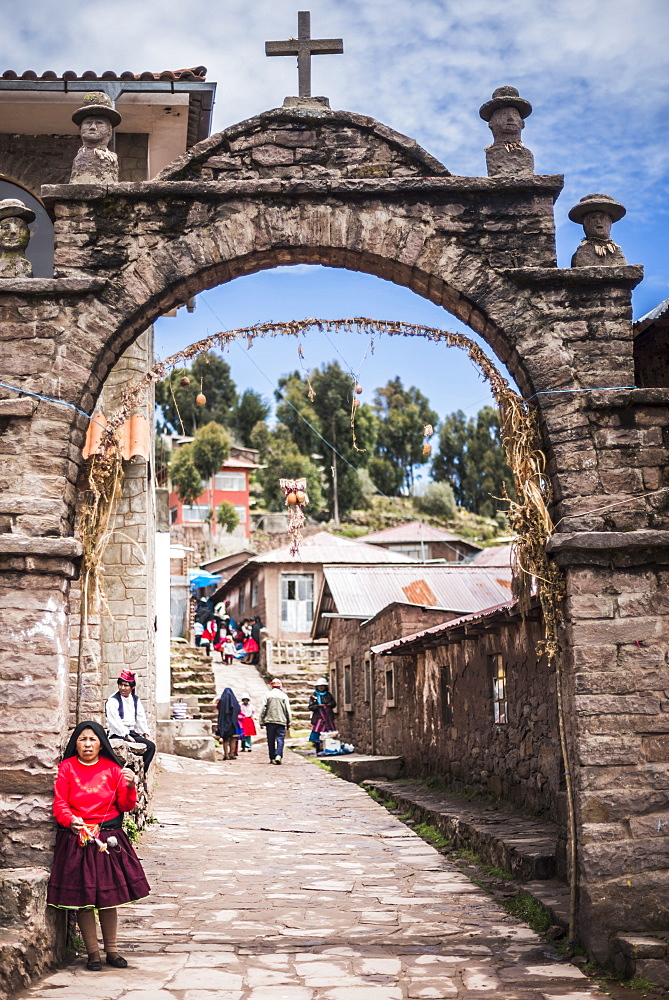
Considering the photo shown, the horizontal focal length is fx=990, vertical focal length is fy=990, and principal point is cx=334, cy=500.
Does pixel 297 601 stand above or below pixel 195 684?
above

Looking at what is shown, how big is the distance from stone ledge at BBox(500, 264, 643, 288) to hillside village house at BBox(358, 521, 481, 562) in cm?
3605

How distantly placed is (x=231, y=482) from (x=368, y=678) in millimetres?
34849

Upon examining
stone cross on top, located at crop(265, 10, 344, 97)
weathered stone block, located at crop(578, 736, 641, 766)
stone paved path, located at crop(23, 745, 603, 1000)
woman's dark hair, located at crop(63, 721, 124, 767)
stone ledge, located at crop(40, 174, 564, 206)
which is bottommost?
stone paved path, located at crop(23, 745, 603, 1000)

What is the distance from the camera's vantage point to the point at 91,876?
579 centimetres

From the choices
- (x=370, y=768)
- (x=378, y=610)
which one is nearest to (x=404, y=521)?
(x=378, y=610)

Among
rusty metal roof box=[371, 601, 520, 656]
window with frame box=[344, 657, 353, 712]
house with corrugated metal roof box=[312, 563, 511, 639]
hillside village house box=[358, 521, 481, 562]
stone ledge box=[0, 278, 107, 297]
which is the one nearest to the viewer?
stone ledge box=[0, 278, 107, 297]

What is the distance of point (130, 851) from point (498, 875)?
11.5 ft

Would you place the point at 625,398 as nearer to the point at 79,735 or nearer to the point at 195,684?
the point at 79,735

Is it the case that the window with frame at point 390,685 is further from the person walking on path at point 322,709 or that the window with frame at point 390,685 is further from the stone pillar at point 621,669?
the stone pillar at point 621,669

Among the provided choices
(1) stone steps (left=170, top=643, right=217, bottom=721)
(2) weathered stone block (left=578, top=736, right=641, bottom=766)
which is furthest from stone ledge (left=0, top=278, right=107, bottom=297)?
(1) stone steps (left=170, top=643, right=217, bottom=721)

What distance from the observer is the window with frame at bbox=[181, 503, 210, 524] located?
52181mm

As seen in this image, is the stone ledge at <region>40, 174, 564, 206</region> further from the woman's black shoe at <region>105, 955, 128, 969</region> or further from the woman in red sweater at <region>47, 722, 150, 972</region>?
the woman's black shoe at <region>105, 955, 128, 969</region>

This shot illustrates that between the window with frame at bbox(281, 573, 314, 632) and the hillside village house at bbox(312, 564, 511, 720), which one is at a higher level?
the window with frame at bbox(281, 573, 314, 632)

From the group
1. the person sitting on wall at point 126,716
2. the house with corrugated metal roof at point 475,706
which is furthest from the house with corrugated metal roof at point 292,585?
the person sitting on wall at point 126,716
